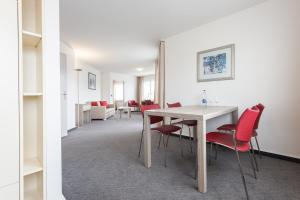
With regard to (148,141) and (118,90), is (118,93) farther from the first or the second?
(148,141)

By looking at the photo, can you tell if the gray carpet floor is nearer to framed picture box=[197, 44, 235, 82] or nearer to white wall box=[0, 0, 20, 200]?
white wall box=[0, 0, 20, 200]

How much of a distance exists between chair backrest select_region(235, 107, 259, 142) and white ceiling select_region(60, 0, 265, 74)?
1967mm

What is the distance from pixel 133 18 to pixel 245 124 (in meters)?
2.66

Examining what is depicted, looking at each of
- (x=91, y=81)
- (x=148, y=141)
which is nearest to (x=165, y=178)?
(x=148, y=141)

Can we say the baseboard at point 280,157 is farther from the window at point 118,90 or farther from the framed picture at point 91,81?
the window at point 118,90

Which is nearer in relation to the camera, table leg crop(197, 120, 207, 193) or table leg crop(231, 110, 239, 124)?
table leg crop(197, 120, 207, 193)

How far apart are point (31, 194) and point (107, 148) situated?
1.74 metres

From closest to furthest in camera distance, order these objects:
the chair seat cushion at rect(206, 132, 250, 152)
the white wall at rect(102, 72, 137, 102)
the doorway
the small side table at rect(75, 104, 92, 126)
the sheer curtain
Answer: the chair seat cushion at rect(206, 132, 250, 152) → the small side table at rect(75, 104, 92, 126) → the white wall at rect(102, 72, 137, 102) → the doorway → the sheer curtain

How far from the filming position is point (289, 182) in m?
1.71

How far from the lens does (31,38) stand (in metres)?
1.10

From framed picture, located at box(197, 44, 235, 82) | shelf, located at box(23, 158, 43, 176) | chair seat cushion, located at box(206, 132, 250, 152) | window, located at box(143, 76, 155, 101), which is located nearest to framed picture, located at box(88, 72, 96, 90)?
window, located at box(143, 76, 155, 101)

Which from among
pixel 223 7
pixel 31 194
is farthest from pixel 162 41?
pixel 31 194

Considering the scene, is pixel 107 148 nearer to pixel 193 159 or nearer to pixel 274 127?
pixel 193 159

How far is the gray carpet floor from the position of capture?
151cm
